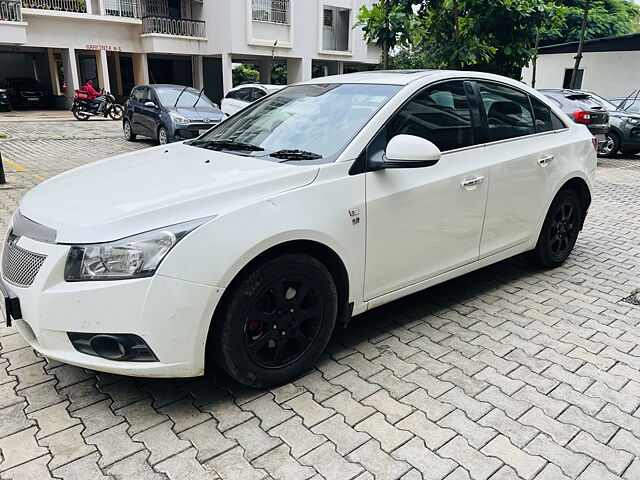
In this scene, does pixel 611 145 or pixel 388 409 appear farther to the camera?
pixel 611 145

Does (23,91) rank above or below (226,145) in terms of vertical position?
below

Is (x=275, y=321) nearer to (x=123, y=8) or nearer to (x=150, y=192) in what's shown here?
(x=150, y=192)

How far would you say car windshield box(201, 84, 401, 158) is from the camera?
329cm

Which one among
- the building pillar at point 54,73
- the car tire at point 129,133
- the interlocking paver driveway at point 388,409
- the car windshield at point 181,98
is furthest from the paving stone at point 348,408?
the building pillar at point 54,73

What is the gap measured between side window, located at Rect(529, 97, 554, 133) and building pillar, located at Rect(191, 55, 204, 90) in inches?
1052

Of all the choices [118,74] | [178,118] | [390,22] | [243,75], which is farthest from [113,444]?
[243,75]

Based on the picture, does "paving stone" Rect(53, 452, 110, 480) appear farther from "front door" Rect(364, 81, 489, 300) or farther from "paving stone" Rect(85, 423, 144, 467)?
"front door" Rect(364, 81, 489, 300)

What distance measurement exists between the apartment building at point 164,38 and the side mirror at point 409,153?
24177mm

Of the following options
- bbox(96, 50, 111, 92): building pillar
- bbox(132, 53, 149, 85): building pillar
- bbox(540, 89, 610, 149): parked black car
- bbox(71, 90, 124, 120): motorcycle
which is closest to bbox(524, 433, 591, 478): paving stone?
bbox(540, 89, 610, 149): parked black car

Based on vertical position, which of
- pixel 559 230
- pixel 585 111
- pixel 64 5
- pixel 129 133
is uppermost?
pixel 64 5

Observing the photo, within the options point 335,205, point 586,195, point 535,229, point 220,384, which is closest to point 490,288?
point 535,229

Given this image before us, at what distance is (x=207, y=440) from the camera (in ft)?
8.34

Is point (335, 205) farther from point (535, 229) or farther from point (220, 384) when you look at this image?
point (535, 229)

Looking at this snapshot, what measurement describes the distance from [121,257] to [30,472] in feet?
3.29
